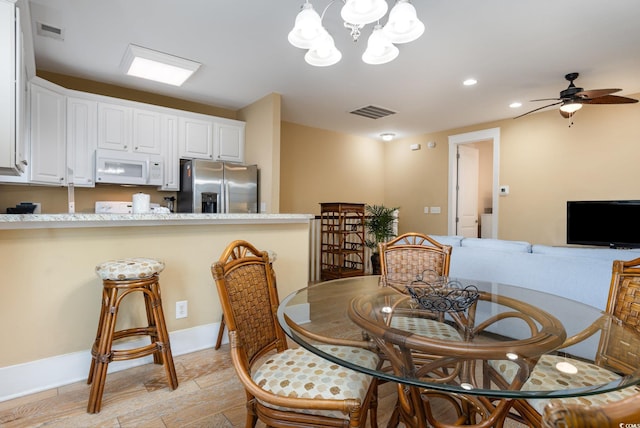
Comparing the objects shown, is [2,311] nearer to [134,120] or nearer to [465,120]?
[134,120]

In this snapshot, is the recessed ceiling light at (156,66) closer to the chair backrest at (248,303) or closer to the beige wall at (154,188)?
the beige wall at (154,188)

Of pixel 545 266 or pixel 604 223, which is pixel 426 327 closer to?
pixel 545 266

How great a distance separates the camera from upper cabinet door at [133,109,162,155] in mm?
3695

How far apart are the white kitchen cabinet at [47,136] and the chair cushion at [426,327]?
3555 mm

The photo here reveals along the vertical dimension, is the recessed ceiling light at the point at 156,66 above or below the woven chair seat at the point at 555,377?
above

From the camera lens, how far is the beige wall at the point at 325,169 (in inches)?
208

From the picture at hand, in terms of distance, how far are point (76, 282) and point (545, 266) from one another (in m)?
3.25

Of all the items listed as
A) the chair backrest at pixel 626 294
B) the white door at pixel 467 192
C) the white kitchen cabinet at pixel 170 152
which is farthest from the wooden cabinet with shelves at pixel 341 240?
the chair backrest at pixel 626 294

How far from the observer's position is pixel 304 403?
38.5 inches

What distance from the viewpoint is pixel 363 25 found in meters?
1.73

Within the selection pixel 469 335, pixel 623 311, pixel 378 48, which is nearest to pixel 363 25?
pixel 378 48

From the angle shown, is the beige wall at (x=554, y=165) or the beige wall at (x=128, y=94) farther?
the beige wall at (x=554, y=165)

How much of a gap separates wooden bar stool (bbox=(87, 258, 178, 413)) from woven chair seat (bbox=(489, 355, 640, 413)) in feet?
5.69

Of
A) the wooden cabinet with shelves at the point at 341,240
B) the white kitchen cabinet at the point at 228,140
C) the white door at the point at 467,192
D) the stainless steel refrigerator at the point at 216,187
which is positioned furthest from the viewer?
the white door at the point at 467,192
